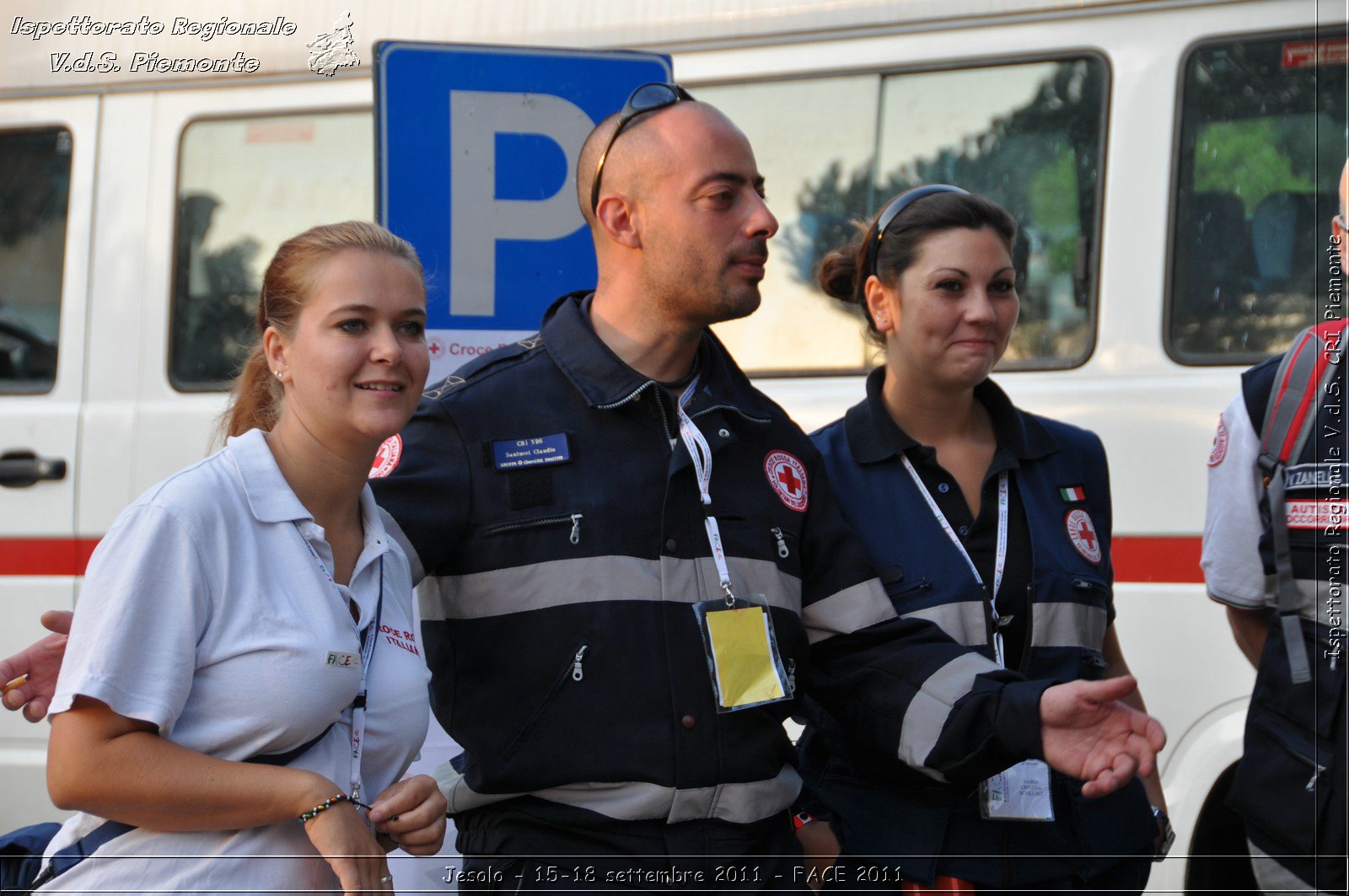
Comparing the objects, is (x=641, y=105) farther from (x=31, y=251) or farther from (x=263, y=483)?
(x=31, y=251)

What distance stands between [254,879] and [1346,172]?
8.35 feet

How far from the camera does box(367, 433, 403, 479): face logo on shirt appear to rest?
243cm

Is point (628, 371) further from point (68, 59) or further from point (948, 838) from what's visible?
point (68, 59)

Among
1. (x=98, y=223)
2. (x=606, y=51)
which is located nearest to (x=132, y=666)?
(x=606, y=51)

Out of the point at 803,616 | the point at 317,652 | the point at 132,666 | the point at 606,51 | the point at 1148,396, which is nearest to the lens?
the point at 132,666

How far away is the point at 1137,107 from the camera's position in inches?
171

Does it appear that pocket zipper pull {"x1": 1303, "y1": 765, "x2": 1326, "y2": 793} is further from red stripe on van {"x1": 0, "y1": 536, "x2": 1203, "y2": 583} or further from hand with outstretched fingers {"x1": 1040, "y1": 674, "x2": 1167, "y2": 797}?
red stripe on van {"x1": 0, "y1": 536, "x2": 1203, "y2": 583}

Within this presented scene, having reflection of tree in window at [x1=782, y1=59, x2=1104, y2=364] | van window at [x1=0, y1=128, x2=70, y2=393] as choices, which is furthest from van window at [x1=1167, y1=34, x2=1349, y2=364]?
van window at [x1=0, y1=128, x2=70, y2=393]

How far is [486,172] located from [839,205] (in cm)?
170

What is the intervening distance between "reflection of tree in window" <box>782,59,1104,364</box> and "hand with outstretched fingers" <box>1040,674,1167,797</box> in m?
2.16

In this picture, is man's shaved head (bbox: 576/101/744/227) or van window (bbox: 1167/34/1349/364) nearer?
man's shaved head (bbox: 576/101/744/227)

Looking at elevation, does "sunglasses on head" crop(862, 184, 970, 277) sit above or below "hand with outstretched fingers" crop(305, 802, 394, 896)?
above

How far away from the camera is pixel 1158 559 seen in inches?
168

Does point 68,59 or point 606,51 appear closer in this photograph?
point 606,51
